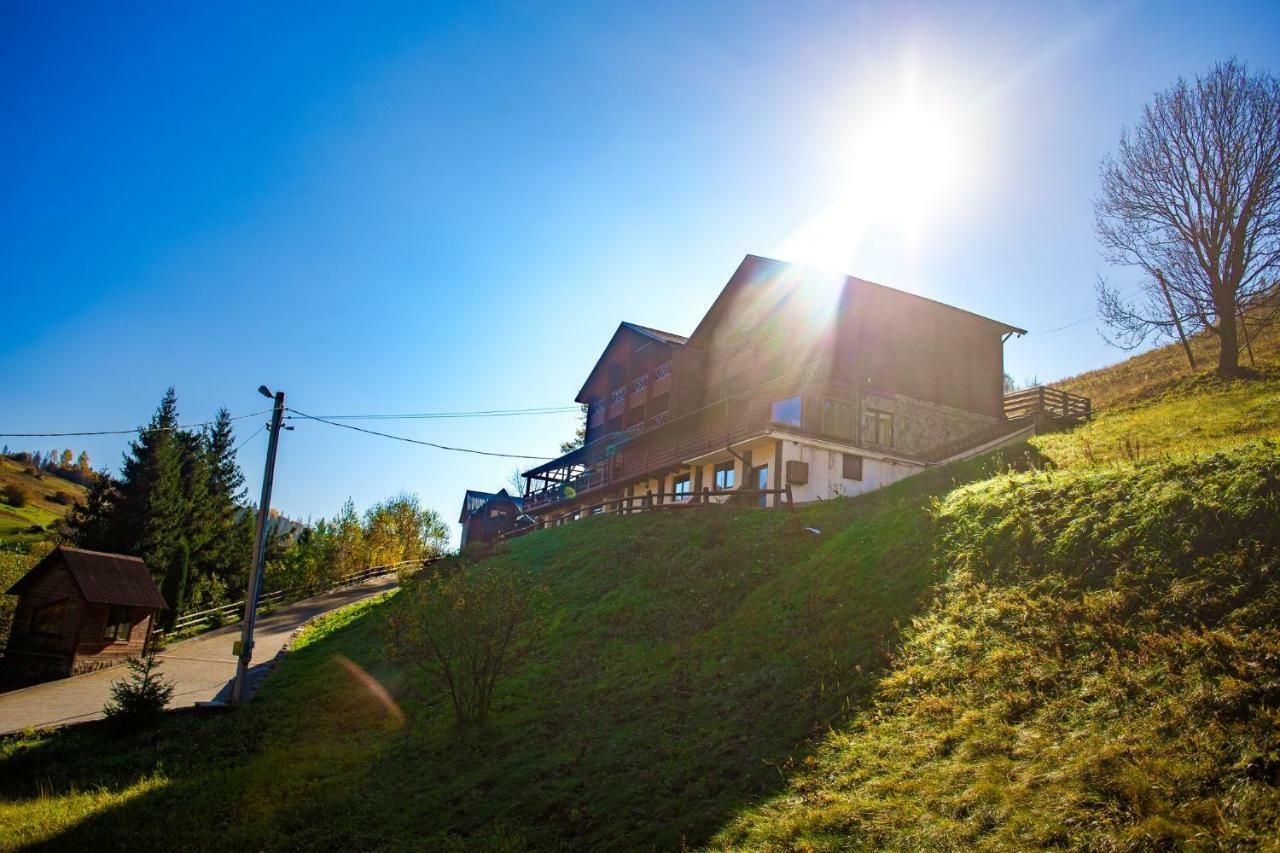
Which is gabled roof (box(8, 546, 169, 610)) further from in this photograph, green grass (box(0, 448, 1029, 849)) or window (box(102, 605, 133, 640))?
green grass (box(0, 448, 1029, 849))

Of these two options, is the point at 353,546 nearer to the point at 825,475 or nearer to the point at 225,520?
the point at 225,520

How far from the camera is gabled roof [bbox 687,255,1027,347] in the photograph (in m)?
37.5

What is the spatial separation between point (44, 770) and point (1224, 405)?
37.2 m

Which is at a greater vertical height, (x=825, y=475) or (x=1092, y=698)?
(x=825, y=475)

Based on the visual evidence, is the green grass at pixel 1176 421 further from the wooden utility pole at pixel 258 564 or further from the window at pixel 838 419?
the wooden utility pole at pixel 258 564

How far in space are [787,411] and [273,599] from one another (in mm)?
38700

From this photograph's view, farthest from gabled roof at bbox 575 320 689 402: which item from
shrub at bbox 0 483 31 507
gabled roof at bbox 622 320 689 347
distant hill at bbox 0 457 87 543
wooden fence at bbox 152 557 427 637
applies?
shrub at bbox 0 483 31 507

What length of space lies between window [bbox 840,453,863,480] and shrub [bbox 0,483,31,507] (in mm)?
146709

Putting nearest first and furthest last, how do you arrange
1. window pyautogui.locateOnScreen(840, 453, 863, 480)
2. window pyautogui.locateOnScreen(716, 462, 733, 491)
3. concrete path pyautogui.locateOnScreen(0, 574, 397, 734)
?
concrete path pyautogui.locateOnScreen(0, 574, 397, 734) < window pyautogui.locateOnScreen(840, 453, 863, 480) < window pyautogui.locateOnScreen(716, 462, 733, 491)

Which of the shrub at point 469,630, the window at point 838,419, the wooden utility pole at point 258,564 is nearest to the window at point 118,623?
the wooden utility pole at point 258,564

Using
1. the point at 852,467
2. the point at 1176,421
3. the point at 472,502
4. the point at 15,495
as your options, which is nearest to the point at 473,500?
the point at 472,502

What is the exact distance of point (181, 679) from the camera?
93.2ft

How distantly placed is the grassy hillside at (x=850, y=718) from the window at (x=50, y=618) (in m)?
17.6

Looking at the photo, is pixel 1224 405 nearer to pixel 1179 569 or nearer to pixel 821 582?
pixel 821 582
